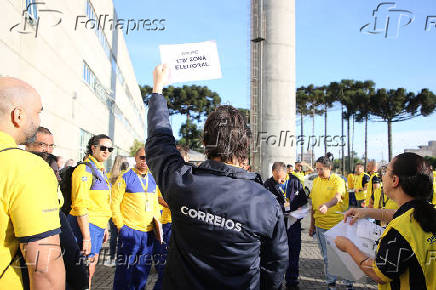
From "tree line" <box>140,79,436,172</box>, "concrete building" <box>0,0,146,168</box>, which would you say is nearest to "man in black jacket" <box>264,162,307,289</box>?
"concrete building" <box>0,0,146,168</box>

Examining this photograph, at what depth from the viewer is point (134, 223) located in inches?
175

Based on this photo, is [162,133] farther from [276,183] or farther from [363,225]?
[276,183]

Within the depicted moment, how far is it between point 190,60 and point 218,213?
1082 millimetres

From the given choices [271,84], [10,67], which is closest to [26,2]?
[10,67]

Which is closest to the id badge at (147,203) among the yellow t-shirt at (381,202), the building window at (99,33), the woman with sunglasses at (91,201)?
the woman with sunglasses at (91,201)

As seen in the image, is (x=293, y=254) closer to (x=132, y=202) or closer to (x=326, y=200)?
(x=326, y=200)

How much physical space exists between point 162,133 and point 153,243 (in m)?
3.29

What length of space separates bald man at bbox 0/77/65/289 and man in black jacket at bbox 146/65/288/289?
0.56 meters

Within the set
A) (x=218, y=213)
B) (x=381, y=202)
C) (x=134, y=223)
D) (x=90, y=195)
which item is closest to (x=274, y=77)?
(x=381, y=202)

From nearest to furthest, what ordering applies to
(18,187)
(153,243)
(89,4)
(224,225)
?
(18,187), (224,225), (153,243), (89,4)

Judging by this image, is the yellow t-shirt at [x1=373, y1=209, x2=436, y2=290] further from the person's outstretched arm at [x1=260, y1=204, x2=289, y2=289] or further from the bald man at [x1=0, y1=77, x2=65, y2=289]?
the bald man at [x1=0, y1=77, x2=65, y2=289]

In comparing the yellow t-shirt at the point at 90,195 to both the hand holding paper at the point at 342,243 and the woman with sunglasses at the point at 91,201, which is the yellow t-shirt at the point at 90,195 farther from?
the hand holding paper at the point at 342,243

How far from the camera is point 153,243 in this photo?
473 centimetres

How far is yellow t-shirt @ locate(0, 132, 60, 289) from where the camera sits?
4.76 feet
